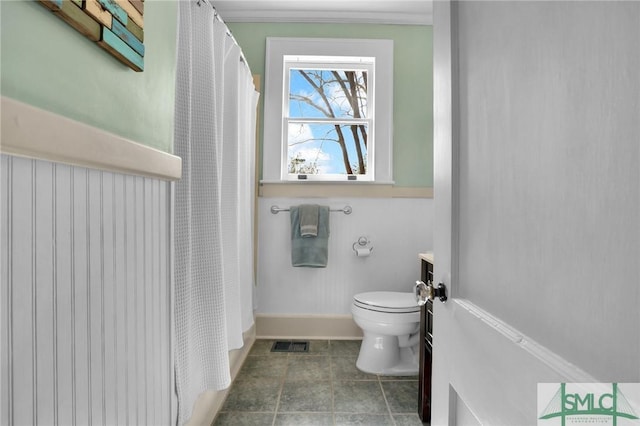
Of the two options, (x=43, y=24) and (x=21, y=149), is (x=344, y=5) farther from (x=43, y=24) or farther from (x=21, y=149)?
(x=21, y=149)

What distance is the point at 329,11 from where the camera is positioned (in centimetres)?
250

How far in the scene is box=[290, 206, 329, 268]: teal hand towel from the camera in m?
2.44

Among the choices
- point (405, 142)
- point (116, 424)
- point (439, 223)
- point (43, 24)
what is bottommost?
point (116, 424)

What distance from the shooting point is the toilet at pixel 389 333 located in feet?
6.30

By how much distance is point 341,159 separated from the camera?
2.64 metres

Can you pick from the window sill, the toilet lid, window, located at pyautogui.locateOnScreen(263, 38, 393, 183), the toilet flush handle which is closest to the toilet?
the toilet lid

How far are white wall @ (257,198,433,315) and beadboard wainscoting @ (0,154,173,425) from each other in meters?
1.60

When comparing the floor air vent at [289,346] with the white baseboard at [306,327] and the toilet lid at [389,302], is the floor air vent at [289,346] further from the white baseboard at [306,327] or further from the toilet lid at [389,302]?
the toilet lid at [389,302]

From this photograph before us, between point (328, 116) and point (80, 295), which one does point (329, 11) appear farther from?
point (80, 295)

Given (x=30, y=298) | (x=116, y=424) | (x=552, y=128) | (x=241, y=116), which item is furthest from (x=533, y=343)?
(x=241, y=116)

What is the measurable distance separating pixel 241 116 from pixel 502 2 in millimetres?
1515

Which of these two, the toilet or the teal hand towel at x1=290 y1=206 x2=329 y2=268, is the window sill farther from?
the toilet

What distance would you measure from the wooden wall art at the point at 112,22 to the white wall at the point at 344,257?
1.76 meters

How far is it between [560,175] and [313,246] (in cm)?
206
